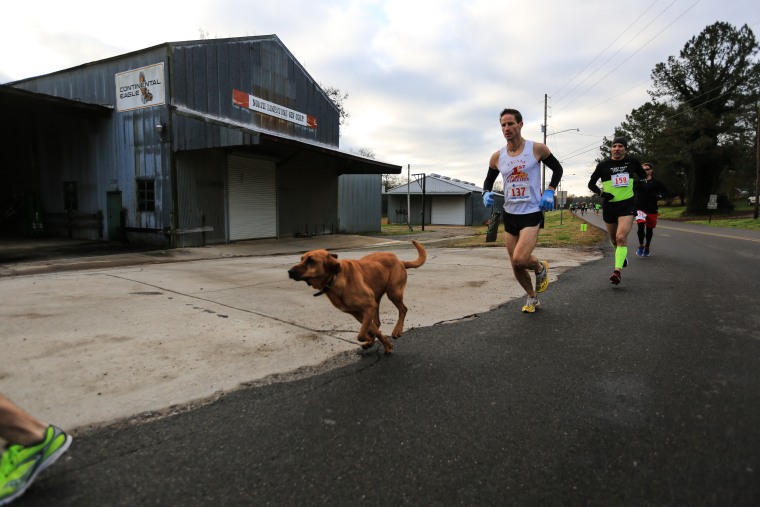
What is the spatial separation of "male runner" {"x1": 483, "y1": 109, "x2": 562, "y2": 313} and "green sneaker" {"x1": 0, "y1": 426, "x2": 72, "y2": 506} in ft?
13.6

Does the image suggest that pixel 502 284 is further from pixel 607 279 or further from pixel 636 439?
pixel 636 439

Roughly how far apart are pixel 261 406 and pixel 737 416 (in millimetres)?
2712

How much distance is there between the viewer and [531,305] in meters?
4.94

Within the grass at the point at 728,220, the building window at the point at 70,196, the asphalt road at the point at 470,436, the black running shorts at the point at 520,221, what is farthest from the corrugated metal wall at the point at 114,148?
the grass at the point at 728,220

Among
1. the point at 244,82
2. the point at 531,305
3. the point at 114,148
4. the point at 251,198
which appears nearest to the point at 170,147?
the point at 114,148

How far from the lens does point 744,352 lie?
11.3 feet

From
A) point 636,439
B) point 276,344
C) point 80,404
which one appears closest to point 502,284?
point 276,344

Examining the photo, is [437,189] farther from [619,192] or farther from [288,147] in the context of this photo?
[619,192]

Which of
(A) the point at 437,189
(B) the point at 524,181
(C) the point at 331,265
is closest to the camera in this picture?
(C) the point at 331,265

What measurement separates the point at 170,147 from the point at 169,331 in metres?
10.7

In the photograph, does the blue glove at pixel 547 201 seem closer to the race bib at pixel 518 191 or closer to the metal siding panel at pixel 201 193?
the race bib at pixel 518 191

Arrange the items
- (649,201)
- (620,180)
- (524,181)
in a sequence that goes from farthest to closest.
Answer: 1. (649,201)
2. (620,180)
3. (524,181)

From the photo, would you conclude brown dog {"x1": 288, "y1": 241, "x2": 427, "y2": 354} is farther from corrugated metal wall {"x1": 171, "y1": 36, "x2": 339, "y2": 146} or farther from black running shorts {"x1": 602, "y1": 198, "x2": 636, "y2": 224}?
corrugated metal wall {"x1": 171, "y1": 36, "x2": 339, "y2": 146}

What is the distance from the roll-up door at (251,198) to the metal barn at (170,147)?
0.04 m
